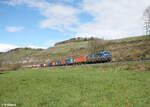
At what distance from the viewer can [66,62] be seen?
175 ft

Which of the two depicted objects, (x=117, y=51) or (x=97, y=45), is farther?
(x=97, y=45)

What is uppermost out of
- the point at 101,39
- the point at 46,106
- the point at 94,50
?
the point at 101,39

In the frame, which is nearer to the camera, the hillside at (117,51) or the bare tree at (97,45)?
the hillside at (117,51)

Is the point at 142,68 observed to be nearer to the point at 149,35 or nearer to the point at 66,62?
the point at 66,62

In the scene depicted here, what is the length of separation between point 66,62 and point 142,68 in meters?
35.4

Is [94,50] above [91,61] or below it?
above

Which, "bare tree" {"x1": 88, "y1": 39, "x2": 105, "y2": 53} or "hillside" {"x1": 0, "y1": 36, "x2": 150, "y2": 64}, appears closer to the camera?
"hillside" {"x1": 0, "y1": 36, "x2": 150, "y2": 64}

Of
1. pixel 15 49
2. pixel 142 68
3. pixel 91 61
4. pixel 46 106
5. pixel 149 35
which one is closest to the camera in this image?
pixel 46 106

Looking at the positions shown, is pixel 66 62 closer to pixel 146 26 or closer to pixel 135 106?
pixel 146 26

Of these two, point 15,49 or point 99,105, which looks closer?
point 99,105

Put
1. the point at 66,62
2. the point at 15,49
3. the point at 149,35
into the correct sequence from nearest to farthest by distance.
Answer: the point at 66,62 → the point at 149,35 → the point at 15,49

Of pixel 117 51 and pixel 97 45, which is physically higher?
pixel 97 45

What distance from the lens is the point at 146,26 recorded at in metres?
55.1

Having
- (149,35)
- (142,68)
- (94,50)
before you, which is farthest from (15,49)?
(142,68)
